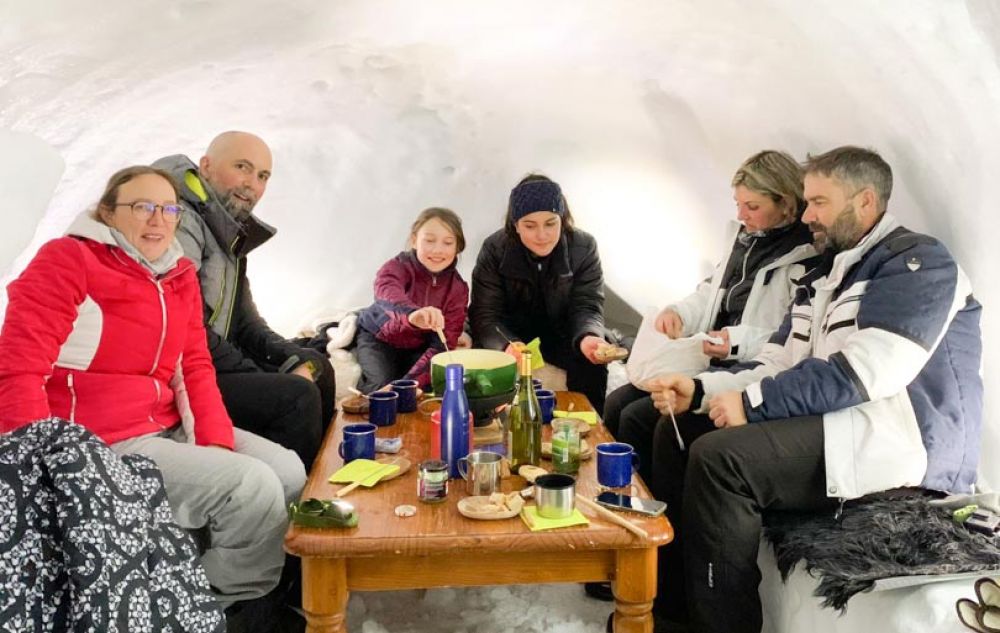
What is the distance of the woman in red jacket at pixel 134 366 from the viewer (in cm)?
163

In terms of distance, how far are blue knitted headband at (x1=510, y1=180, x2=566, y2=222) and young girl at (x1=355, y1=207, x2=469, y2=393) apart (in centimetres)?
29

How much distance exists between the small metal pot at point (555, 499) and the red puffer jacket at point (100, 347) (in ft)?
2.59

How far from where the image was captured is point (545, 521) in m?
1.48

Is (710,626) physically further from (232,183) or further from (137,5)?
(137,5)

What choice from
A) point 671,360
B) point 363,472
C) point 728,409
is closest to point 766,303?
point 671,360

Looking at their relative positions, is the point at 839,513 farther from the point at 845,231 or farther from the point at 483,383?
the point at 483,383

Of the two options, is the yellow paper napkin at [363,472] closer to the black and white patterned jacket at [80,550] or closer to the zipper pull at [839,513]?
the black and white patterned jacket at [80,550]

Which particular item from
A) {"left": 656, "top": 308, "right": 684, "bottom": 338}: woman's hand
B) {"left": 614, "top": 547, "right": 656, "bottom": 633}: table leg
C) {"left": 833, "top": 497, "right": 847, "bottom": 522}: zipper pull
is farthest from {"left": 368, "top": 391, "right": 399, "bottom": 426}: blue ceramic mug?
{"left": 833, "top": 497, "right": 847, "bottom": 522}: zipper pull

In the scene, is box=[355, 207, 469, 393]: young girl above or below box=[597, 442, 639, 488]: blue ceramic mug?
above

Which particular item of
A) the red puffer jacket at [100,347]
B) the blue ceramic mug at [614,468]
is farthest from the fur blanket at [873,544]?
the red puffer jacket at [100,347]

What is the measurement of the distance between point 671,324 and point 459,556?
133cm

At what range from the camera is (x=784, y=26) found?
234cm

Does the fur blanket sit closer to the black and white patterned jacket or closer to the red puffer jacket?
the black and white patterned jacket

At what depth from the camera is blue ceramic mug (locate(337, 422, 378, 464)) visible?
1796 mm
